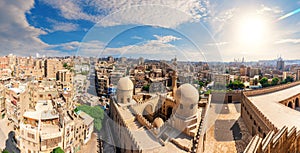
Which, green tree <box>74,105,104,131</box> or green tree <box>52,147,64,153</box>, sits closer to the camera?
green tree <box>52,147,64,153</box>

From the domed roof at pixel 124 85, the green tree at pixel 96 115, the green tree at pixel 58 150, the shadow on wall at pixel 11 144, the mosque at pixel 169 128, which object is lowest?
the shadow on wall at pixel 11 144

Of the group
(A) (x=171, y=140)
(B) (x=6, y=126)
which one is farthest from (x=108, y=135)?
(B) (x=6, y=126)

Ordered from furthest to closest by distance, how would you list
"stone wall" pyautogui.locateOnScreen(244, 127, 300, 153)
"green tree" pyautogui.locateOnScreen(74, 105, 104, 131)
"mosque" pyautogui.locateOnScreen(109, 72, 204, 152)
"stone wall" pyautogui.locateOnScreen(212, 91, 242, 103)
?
"stone wall" pyautogui.locateOnScreen(212, 91, 242, 103), "green tree" pyautogui.locateOnScreen(74, 105, 104, 131), "mosque" pyautogui.locateOnScreen(109, 72, 204, 152), "stone wall" pyautogui.locateOnScreen(244, 127, 300, 153)

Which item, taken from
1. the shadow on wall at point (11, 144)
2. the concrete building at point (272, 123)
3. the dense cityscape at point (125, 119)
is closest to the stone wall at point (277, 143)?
the concrete building at point (272, 123)


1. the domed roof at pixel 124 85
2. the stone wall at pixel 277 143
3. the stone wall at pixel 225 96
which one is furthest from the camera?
the stone wall at pixel 225 96

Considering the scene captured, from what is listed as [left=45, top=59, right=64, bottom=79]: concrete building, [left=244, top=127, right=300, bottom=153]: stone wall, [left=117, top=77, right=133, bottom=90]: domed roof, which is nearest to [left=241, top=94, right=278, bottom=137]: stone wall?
[left=244, top=127, right=300, bottom=153]: stone wall

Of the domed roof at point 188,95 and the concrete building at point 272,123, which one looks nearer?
the concrete building at point 272,123

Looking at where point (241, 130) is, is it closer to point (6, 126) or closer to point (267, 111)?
point (267, 111)

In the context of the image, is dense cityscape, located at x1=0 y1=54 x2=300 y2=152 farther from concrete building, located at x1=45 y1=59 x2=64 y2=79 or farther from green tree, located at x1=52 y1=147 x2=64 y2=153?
concrete building, located at x1=45 y1=59 x2=64 y2=79

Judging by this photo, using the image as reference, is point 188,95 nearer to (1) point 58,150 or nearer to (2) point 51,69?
(1) point 58,150

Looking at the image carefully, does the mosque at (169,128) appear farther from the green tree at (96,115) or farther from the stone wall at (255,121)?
the stone wall at (255,121)

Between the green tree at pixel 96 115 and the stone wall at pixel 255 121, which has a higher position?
the stone wall at pixel 255 121

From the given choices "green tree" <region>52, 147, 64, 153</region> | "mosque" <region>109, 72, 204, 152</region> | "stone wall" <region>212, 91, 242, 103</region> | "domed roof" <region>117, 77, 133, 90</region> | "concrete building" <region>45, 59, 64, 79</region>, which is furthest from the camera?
"concrete building" <region>45, 59, 64, 79</region>

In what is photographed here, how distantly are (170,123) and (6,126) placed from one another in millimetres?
10721
